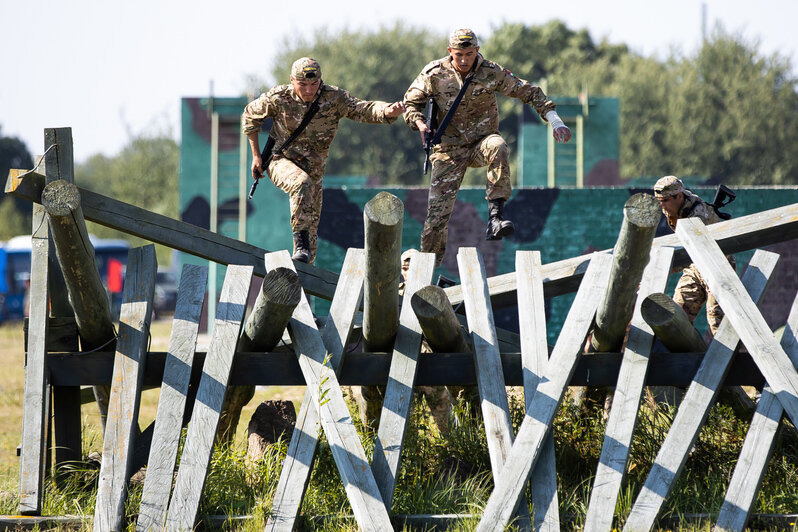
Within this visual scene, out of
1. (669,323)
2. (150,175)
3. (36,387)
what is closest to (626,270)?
(669,323)

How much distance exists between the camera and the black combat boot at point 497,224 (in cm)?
572

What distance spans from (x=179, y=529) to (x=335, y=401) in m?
0.90

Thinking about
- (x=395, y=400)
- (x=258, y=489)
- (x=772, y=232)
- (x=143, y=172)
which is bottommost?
(x=143, y=172)

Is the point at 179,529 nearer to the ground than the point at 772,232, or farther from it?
nearer to the ground

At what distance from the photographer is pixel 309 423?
4.25m

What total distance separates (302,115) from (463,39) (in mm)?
1257

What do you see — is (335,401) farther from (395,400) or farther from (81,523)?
(81,523)

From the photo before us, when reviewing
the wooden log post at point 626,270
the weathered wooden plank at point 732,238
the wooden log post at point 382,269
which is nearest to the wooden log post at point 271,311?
the wooden log post at point 382,269

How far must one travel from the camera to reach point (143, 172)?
41.7 m

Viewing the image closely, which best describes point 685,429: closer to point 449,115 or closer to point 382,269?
point 382,269

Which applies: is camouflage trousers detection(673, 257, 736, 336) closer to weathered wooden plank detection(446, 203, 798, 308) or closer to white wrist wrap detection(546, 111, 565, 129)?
weathered wooden plank detection(446, 203, 798, 308)

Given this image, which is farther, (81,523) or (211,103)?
(211,103)

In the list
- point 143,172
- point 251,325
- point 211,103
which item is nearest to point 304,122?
point 251,325

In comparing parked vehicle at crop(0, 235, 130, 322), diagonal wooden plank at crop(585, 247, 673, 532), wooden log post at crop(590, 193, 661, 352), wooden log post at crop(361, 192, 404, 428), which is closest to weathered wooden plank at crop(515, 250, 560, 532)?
diagonal wooden plank at crop(585, 247, 673, 532)
